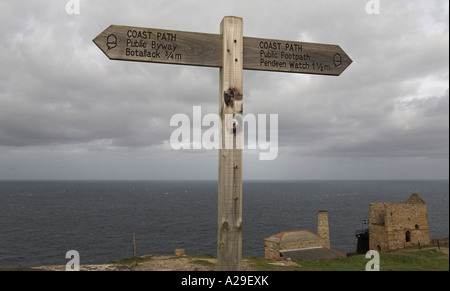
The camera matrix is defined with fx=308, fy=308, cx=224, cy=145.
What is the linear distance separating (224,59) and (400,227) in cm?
3777

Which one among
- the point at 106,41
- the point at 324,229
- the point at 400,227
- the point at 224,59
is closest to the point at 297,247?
the point at 324,229

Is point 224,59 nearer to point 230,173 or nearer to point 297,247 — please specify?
point 230,173

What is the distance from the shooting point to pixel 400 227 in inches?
1352

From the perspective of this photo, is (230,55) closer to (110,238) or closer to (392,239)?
(392,239)

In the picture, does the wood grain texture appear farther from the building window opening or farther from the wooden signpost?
the building window opening

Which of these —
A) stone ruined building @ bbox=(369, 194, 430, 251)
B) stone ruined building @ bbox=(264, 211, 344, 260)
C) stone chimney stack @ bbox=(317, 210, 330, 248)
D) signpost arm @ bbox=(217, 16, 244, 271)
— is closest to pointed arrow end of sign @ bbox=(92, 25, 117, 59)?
signpost arm @ bbox=(217, 16, 244, 271)

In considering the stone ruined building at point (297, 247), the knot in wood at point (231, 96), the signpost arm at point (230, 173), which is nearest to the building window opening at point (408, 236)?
the stone ruined building at point (297, 247)

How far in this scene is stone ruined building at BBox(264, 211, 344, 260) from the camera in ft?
113

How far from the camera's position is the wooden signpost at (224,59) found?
3566mm

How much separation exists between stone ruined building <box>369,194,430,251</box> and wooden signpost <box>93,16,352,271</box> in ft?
117

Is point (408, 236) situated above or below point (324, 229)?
above

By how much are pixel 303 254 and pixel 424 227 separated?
46.6ft

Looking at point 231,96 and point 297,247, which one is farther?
point 297,247

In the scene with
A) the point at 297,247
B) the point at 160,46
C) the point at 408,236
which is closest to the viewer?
the point at 160,46
